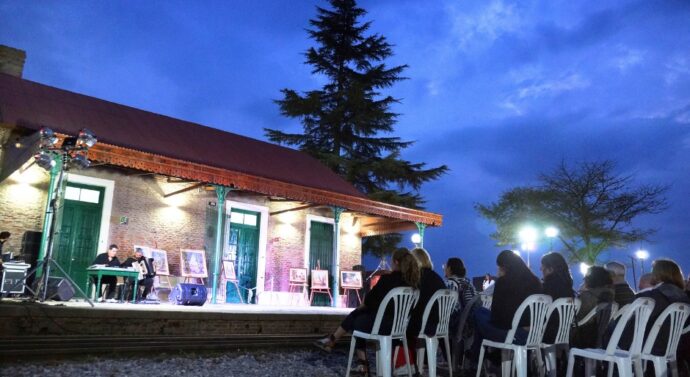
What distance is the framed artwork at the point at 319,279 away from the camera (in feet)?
43.0

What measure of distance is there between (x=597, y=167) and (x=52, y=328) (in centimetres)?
2433

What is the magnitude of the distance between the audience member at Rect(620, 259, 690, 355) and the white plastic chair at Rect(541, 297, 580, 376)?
41cm

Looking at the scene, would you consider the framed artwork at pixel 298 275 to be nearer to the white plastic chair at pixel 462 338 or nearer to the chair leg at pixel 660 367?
the white plastic chair at pixel 462 338

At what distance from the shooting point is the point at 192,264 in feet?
35.2

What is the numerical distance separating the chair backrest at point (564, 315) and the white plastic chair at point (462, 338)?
0.95m

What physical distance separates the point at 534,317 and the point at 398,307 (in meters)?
1.09

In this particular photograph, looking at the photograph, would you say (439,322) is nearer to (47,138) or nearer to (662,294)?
(662,294)

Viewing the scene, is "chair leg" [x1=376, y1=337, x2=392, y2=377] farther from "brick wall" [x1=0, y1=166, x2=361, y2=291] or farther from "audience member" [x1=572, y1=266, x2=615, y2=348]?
"brick wall" [x1=0, y1=166, x2=361, y2=291]

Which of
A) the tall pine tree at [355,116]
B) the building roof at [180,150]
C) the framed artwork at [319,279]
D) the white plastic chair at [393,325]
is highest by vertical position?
the tall pine tree at [355,116]

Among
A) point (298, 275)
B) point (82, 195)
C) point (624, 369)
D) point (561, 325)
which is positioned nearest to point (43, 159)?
point (82, 195)

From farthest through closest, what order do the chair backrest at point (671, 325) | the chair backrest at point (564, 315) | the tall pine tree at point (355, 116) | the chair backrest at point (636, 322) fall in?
the tall pine tree at point (355, 116)
the chair backrest at point (564, 315)
the chair backrest at point (671, 325)
the chair backrest at point (636, 322)

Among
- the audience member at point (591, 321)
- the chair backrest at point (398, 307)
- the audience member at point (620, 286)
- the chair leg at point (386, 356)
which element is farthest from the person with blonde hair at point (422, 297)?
the audience member at point (620, 286)

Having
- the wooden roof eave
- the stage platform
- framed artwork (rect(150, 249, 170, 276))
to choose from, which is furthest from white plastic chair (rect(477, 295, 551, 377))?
framed artwork (rect(150, 249, 170, 276))

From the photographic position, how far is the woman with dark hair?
422 centimetres
